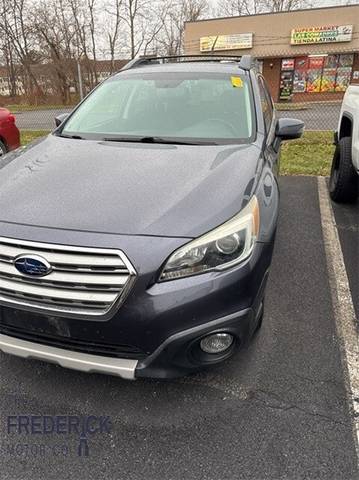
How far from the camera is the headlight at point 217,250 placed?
169cm

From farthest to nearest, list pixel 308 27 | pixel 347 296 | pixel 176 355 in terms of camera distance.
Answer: pixel 308 27 < pixel 347 296 < pixel 176 355

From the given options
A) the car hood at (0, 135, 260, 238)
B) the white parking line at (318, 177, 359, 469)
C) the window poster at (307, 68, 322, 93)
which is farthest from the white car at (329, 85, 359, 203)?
the window poster at (307, 68, 322, 93)

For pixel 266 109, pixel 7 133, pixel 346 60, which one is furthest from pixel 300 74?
pixel 266 109

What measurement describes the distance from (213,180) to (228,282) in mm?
623

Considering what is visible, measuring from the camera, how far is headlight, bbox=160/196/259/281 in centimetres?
169

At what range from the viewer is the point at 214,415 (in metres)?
2.00

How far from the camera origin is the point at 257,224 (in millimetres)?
1907

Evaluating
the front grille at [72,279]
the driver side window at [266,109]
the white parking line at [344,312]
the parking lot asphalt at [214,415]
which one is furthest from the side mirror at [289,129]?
the front grille at [72,279]

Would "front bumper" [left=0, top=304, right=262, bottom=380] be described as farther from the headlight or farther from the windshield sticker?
the windshield sticker

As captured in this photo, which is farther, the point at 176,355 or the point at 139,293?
the point at 176,355

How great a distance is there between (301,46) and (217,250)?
28046mm

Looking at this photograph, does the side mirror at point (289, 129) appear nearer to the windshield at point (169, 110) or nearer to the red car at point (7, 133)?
the windshield at point (169, 110)

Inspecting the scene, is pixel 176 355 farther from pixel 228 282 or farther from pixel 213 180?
pixel 213 180

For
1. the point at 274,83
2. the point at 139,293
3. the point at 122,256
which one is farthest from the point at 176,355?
the point at 274,83
